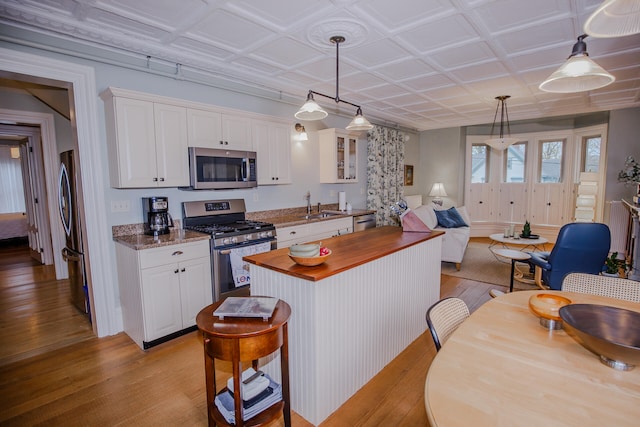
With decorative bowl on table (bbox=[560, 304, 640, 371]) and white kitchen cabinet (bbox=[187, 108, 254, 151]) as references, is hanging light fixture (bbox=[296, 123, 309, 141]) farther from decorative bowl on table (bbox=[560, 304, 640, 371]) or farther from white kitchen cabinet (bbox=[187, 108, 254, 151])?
decorative bowl on table (bbox=[560, 304, 640, 371])

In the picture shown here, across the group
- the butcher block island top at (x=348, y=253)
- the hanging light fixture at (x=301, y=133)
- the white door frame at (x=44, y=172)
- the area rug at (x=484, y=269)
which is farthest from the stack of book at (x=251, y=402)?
the white door frame at (x=44, y=172)

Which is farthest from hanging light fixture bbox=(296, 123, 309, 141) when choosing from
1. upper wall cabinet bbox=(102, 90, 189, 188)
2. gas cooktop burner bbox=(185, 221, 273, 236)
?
upper wall cabinet bbox=(102, 90, 189, 188)

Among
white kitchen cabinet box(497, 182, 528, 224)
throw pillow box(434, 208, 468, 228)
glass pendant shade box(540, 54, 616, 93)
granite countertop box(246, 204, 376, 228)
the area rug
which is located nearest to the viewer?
glass pendant shade box(540, 54, 616, 93)

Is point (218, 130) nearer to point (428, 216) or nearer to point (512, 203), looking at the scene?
point (428, 216)

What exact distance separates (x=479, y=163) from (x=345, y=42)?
6020 millimetres

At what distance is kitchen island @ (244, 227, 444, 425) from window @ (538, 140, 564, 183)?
5988 mm

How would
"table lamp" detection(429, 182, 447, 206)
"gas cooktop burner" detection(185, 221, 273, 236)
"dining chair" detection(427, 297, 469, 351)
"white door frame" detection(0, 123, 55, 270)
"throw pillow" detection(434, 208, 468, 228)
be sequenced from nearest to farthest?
"dining chair" detection(427, 297, 469, 351), "gas cooktop burner" detection(185, 221, 273, 236), "white door frame" detection(0, 123, 55, 270), "throw pillow" detection(434, 208, 468, 228), "table lamp" detection(429, 182, 447, 206)

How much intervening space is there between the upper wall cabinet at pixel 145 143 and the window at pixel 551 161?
734cm

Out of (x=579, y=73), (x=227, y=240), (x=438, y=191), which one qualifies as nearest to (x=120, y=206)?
(x=227, y=240)

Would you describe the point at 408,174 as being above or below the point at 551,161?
below

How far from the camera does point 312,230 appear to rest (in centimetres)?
407

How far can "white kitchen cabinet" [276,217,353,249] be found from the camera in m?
3.69

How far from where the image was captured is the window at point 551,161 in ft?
22.0

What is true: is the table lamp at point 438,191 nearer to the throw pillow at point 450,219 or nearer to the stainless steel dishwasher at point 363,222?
the throw pillow at point 450,219
